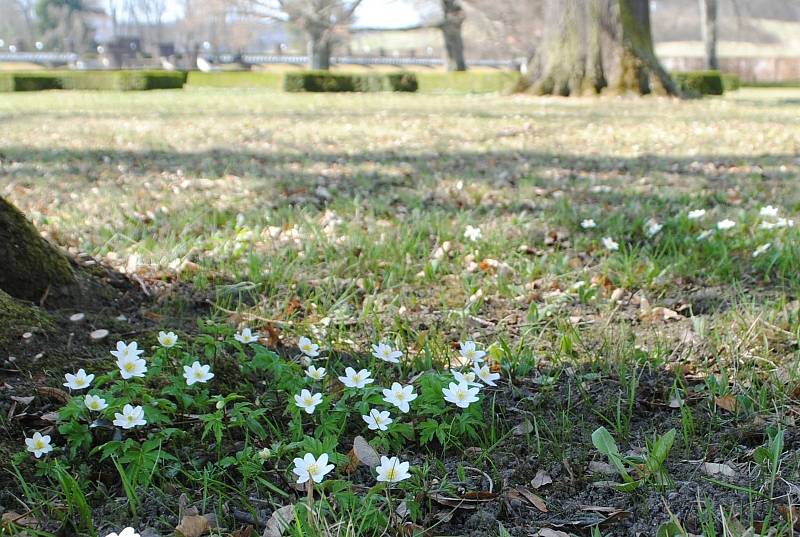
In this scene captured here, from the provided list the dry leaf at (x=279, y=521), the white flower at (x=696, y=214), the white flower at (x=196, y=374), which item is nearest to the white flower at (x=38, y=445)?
the white flower at (x=196, y=374)

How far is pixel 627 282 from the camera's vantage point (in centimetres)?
287

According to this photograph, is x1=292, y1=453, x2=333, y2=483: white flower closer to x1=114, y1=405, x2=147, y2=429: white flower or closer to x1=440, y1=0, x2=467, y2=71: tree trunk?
x1=114, y1=405, x2=147, y2=429: white flower

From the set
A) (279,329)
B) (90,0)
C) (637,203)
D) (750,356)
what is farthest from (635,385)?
(90,0)

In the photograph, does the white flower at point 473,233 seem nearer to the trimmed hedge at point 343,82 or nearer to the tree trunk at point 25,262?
the tree trunk at point 25,262

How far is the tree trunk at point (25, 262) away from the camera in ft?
7.50

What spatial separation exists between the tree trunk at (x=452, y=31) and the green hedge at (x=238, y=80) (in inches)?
411

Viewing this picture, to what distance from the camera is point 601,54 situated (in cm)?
1394

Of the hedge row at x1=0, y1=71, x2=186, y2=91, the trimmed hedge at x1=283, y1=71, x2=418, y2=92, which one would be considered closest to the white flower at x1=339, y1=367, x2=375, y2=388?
the trimmed hedge at x1=283, y1=71, x2=418, y2=92

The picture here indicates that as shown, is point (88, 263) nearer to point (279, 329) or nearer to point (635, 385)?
point (279, 329)

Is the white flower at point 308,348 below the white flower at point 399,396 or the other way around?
the other way around

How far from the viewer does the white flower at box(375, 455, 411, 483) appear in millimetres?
1404

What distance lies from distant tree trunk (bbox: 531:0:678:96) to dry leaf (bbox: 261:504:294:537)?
13225 mm

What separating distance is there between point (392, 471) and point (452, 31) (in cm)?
3745

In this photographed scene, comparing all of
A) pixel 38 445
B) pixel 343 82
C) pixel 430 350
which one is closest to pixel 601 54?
pixel 343 82
